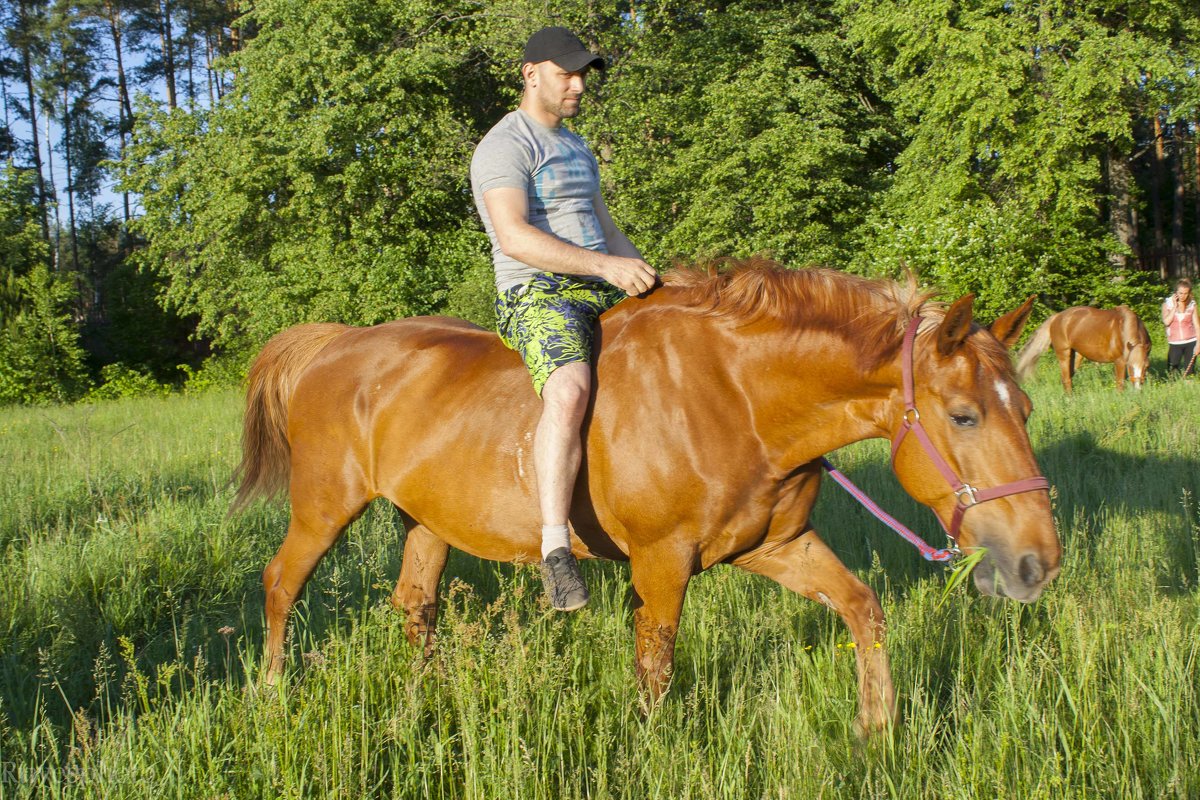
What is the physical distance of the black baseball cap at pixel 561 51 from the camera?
350cm

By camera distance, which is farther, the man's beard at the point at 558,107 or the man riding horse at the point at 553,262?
the man's beard at the point at 558,107

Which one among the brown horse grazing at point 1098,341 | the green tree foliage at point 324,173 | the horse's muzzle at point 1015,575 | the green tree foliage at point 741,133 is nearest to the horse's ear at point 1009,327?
the horse's muzzle at point 1015,575

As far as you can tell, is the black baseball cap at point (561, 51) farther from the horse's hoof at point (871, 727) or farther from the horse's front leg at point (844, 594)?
the horse's hoof at point (871, 727)

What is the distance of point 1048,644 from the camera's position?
346 centimetres

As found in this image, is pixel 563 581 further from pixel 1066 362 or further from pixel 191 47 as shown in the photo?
pixel 191 47

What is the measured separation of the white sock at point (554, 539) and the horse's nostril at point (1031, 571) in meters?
1.51

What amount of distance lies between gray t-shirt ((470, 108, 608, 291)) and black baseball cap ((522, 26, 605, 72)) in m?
0.24

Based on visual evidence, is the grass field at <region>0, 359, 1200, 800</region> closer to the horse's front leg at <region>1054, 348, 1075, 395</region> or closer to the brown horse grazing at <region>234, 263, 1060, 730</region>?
the brown horse grazing at <region>234, 263, 1060, 730</region>

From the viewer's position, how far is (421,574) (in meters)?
4.57

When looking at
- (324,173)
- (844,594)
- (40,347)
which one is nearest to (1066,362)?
(844,594)

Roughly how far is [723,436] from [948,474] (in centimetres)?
76

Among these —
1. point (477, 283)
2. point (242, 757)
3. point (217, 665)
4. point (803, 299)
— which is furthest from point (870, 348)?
point (477, 283)

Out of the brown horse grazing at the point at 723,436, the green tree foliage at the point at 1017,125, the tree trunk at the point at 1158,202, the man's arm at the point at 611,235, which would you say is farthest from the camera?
the tree trunk at the point at 1158,202

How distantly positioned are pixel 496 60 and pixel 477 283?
5.86m
